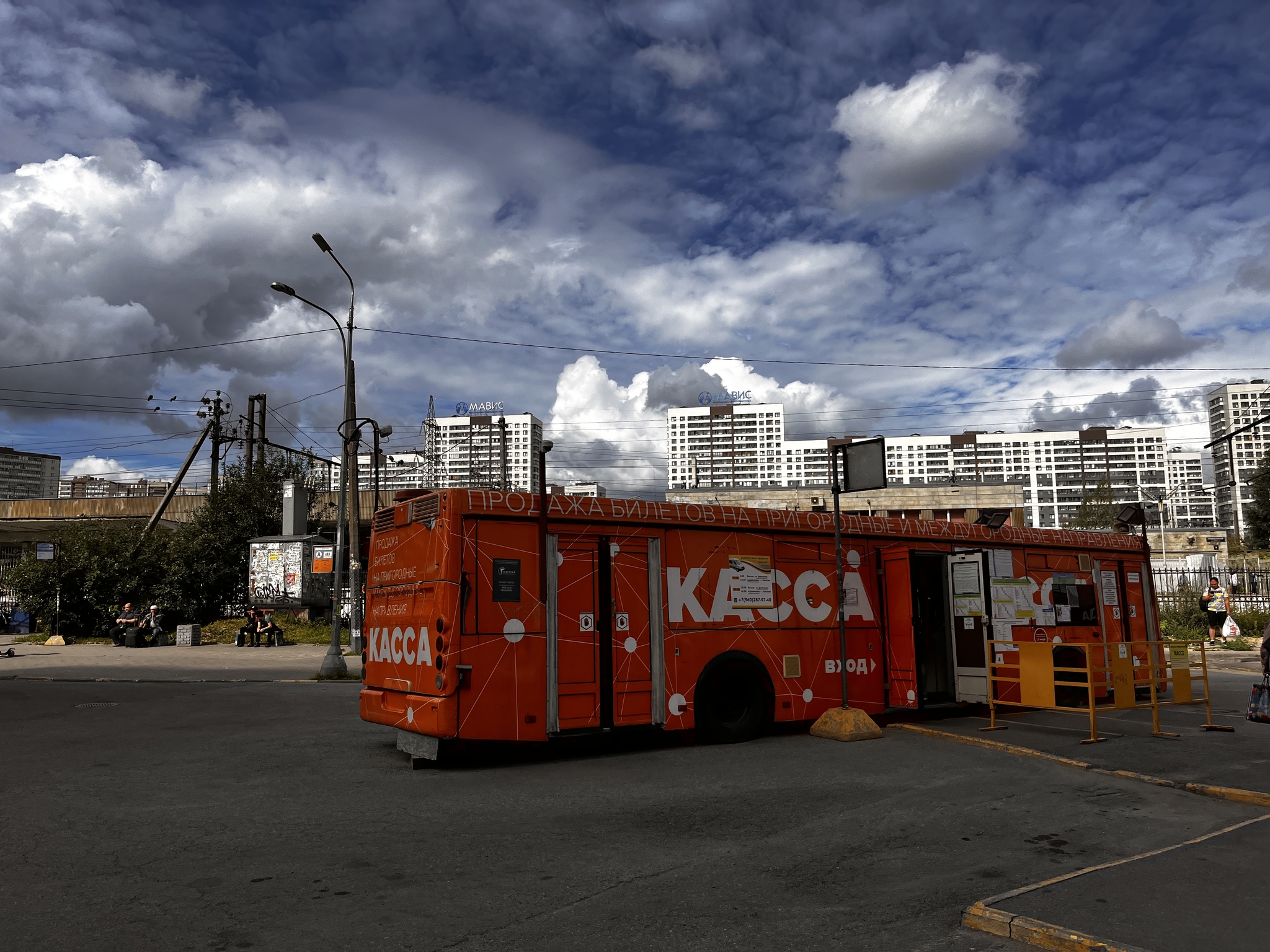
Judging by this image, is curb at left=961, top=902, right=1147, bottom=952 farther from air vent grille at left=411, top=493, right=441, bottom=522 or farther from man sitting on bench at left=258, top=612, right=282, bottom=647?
man sitting on bench at left=258, top=612, right=282, bottom=647

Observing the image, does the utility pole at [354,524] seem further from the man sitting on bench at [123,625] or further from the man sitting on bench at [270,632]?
the man sitting on bench at [123,625]

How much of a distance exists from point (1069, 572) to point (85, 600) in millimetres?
34238

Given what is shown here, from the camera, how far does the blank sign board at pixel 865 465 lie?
35.3 ft

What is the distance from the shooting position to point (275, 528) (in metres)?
40.0

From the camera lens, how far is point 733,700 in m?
10.8

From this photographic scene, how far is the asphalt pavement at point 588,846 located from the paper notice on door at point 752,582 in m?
1.70

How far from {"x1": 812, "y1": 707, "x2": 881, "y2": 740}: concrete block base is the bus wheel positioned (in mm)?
656

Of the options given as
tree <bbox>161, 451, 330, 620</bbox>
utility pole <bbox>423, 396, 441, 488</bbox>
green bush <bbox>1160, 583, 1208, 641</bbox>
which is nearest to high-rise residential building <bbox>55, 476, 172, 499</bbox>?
Result: utility pole <bbox>423, 396, 441, 488</bbox>

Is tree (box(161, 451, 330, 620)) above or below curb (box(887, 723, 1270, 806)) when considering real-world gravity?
above

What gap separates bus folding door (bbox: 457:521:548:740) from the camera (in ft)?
29.2

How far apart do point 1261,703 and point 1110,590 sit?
352 cm

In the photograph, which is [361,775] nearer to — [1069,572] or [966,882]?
[966,882]

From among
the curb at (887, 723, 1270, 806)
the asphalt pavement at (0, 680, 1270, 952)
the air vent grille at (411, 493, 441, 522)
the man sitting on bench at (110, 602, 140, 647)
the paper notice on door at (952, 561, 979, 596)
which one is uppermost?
the air vent grille at (411, 493, 441, 522)

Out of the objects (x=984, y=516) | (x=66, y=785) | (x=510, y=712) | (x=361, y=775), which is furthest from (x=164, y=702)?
(x=984, y=516)
